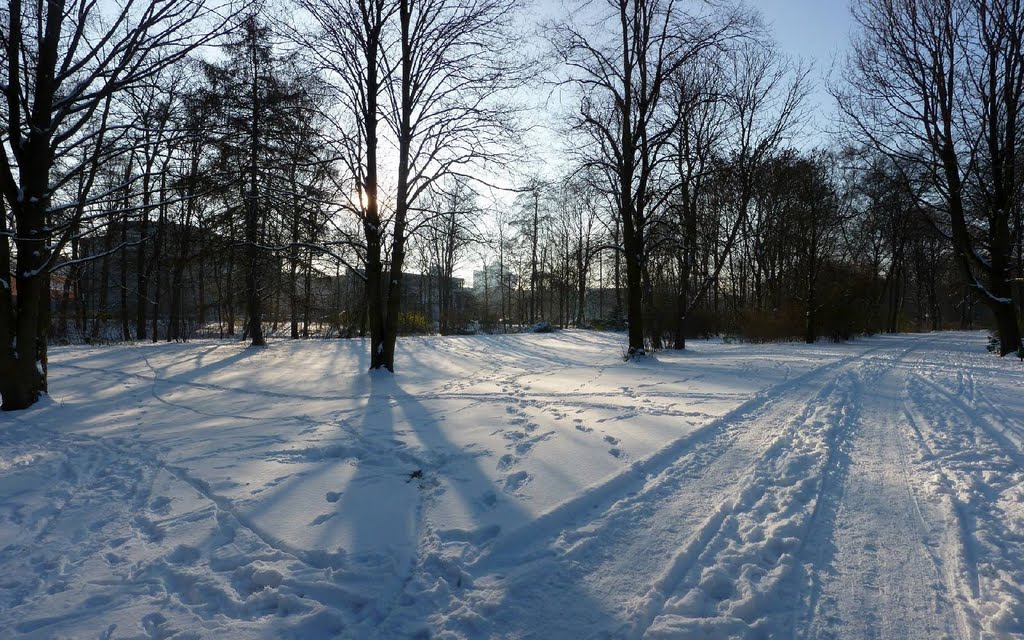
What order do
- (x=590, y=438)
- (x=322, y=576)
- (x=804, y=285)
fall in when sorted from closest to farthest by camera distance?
(x=322, y=576), (x=590, y=438), (x=804, y=285)

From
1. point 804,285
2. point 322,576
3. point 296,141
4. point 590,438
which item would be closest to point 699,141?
point 804,285

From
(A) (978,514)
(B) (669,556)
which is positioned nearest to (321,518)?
(B) (669,556)

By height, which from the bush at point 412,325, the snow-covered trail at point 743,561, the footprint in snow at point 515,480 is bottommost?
the snow-covered trail at point 743,561

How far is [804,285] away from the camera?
76.2ft

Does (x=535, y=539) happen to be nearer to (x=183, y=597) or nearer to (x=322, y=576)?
(x=322, y=576)

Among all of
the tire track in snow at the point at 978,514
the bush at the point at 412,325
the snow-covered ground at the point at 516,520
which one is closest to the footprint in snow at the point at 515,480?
the snow-covered ground at the point at 516,520

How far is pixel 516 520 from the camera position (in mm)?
3467

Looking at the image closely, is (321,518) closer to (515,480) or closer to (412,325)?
(515,480)

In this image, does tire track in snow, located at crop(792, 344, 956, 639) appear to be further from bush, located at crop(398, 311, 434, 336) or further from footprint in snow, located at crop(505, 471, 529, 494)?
bush, located at crop(398, 311, 434, 336)

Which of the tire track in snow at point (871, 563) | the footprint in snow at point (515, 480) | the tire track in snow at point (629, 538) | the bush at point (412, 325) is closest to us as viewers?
the tire track in snow at point (871, 563)

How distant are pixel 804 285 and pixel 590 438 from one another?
72.6 ft

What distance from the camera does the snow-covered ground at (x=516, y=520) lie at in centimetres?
249

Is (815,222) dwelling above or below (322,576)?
above

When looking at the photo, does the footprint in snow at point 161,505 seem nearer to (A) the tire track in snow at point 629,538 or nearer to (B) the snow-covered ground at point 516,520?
(B) the snow-covered ground at point 516,520
